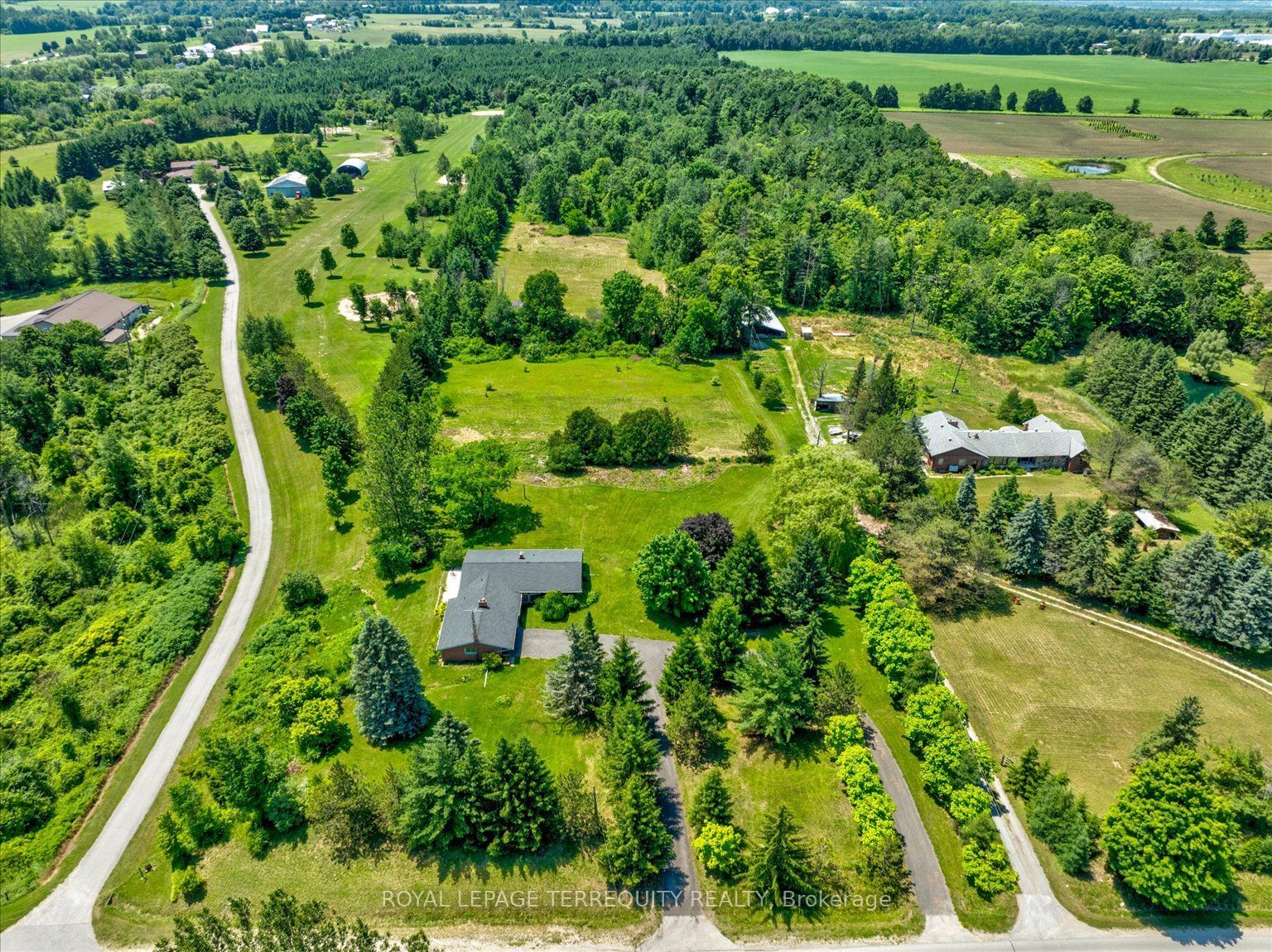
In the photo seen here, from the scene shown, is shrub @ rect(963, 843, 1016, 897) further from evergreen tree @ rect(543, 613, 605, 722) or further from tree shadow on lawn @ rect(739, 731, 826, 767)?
evergreen tree @ rect(543, 613, 605, 722)

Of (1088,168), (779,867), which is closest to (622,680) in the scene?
(779,867)

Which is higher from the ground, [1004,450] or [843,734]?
[1004,450]

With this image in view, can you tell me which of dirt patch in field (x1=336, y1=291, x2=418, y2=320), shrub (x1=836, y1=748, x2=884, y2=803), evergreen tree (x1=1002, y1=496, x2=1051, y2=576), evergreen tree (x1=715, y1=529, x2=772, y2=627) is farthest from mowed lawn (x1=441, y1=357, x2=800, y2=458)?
shrub (x1=836, y1=748, x2=884, y2=803)

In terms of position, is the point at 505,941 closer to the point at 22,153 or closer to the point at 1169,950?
the point at 1169,950

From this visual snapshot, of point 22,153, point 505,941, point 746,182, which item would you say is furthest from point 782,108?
point 505,941

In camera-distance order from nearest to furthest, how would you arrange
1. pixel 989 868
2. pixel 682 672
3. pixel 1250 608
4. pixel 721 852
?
pixel 989 868 → pixel 721 852 → pixel 682 672 → pixel 1250 608

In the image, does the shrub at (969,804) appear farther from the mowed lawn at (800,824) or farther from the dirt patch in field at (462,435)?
the dirt patch in field at (462,435)

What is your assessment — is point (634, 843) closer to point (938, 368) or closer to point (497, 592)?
point (497, 592)

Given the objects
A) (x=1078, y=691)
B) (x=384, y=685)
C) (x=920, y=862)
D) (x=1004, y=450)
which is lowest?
(x=1078, y=691)
